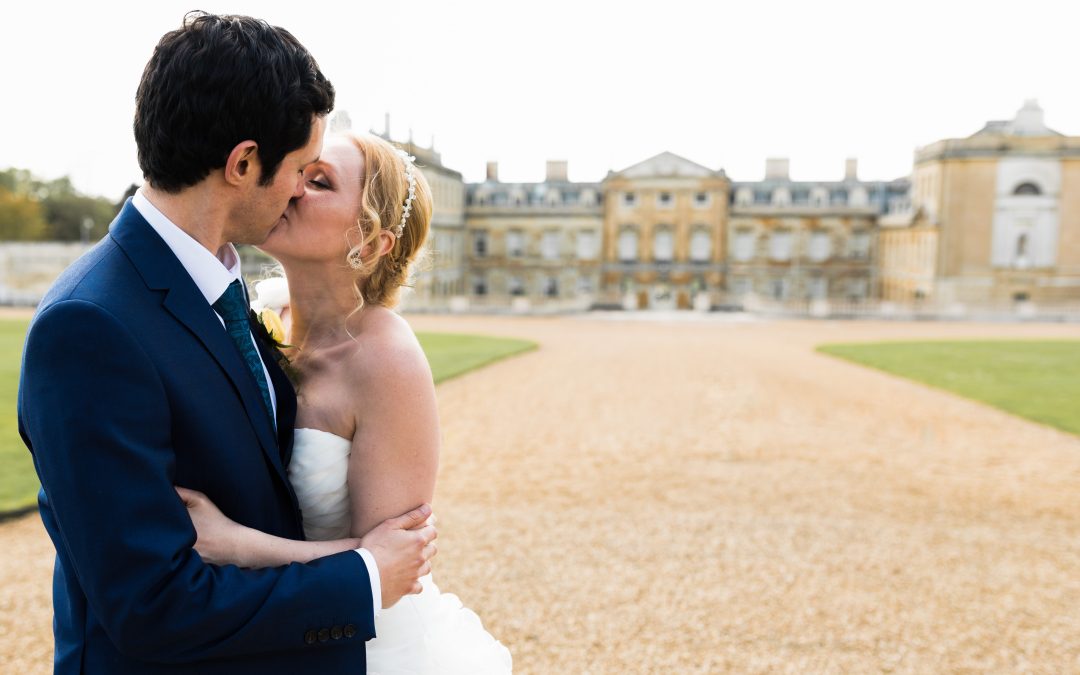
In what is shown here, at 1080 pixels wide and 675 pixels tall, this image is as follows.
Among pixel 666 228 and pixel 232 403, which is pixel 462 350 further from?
pixel 666 228

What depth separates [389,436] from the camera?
2.03 m

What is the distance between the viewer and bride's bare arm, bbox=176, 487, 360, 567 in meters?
1.72

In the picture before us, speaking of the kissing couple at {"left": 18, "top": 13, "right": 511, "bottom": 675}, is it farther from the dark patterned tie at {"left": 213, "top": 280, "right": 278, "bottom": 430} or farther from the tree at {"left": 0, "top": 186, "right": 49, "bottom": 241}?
the tree at {"left": 0, "top": 186, "right": 49, "bottom": 241}

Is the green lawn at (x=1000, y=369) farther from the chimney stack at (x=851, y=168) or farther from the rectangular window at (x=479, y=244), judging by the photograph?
the rectangular window at (x=479, y=244)

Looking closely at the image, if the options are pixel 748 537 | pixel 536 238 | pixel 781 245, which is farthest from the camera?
pixel 536 238

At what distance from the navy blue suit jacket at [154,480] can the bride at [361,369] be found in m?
0.19

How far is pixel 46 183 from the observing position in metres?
56.4

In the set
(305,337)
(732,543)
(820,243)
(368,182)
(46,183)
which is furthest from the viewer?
(46,183)

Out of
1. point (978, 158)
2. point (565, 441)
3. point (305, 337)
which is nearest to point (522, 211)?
point (978, 158)

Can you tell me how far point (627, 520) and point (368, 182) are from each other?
5454mm

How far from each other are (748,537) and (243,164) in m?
5.76

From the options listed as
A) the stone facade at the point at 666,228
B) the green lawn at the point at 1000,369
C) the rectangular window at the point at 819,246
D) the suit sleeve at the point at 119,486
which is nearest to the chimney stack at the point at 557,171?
the stone facade at the point at 666,228

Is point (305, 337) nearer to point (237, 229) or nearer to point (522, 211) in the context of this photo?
point (237, 229)

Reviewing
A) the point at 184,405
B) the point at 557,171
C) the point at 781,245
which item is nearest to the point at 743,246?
the point at 781,245
